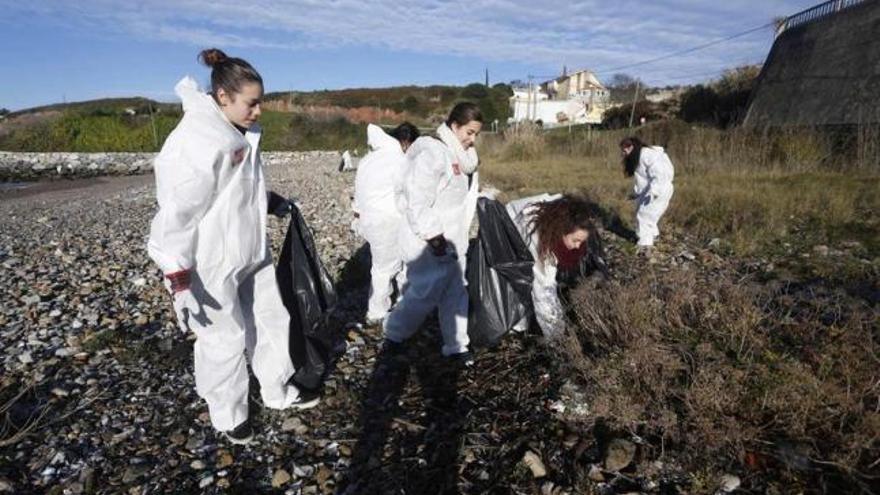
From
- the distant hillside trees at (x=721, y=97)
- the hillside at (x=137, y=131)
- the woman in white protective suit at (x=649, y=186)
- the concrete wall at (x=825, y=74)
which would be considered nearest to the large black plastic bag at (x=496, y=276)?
the woman in white protective suit at (x=649, y=186)

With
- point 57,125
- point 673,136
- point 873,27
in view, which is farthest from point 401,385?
point 57,125

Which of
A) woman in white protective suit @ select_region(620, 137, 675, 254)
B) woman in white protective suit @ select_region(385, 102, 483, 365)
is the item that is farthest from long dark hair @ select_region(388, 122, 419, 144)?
woman in white protective suit @ select_region(620, 137, 675, 254)

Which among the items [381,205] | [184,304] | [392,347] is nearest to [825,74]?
[381,205]

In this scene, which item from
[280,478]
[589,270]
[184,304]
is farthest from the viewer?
[589,270]

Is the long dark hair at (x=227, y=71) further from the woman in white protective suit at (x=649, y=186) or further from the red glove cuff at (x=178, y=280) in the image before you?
the woman in white protective suit at (x=649, y=186)

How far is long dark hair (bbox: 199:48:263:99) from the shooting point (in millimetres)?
2402

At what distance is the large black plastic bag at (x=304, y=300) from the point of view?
3.18 metres

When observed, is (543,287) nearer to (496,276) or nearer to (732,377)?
(496,276)

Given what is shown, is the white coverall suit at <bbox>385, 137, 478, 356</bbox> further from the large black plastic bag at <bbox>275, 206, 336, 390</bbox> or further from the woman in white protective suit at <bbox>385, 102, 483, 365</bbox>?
the large black plastic bag at <bbox>275, 206, 336, 390</bbox>

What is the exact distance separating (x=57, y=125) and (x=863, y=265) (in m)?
44.0

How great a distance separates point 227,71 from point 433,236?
4.83ft

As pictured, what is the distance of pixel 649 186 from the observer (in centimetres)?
667

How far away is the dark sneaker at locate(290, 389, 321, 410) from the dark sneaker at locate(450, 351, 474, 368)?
38.9 inches

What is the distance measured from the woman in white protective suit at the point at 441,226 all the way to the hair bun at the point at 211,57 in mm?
1251
